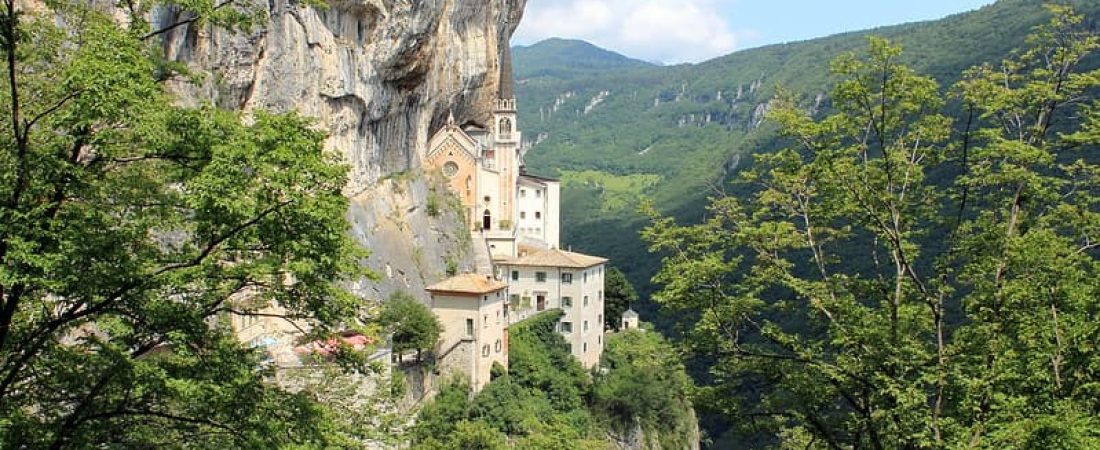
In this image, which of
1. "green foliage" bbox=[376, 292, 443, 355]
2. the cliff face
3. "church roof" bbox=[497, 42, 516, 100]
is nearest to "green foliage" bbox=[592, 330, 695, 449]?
the cliff face

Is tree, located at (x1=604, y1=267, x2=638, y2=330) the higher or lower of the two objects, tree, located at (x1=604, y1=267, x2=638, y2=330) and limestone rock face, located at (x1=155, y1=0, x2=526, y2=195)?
the lower

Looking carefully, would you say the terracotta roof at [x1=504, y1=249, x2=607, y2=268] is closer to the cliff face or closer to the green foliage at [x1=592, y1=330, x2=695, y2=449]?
the cliff face

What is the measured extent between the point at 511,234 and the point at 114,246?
4767cm

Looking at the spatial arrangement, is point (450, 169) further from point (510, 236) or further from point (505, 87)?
point (505, 87)

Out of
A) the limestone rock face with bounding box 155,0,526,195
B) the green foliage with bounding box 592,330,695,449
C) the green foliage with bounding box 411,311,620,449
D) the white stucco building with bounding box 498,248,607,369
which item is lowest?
the green foliage with bounding box 592,330,695,449

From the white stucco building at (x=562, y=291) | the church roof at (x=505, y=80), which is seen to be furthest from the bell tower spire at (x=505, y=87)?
the white stucco building at (x=562, y=291)

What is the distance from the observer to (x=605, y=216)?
150m

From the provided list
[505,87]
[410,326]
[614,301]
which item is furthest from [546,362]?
[505,87]

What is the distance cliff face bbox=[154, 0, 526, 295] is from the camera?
32.3 meters

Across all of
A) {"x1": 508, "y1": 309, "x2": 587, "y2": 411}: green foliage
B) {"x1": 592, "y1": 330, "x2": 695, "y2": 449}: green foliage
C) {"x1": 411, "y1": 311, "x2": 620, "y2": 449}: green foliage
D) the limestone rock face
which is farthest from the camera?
{"x1": 592, "y1": 330, "x2": 695, "y2": 449}: green foliage

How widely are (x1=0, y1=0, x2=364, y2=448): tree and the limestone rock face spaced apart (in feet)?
54.4

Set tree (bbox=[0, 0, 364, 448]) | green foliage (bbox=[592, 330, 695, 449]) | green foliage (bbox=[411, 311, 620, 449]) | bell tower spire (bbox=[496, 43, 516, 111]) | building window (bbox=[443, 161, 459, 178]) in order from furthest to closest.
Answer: bell tower spire (bbox=[496, 43, 516, 111])
building window (bbox=[443, 161, 459, 178])
green foliage (bbox=[592, 330, 695, 449])
green foliage (bbox=[411, 311, 620, 449])
tree (bbox=[0, 0, 364, 448])

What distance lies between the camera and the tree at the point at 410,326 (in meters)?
34.3

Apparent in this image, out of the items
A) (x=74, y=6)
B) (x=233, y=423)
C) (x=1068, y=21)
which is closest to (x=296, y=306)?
(x=233, y=423)
